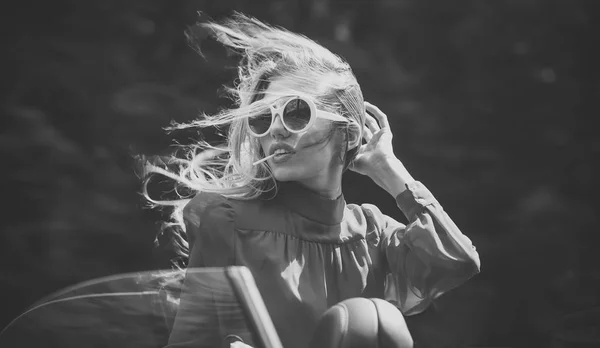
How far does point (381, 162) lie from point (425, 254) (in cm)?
16

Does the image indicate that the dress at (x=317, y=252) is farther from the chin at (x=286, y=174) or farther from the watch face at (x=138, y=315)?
the watch face at (x=138, y=315)

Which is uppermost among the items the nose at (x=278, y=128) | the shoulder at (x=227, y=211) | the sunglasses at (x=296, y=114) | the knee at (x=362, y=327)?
the sunglasses at (x=296, y=114)

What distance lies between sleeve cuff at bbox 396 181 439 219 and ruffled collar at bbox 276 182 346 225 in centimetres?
9

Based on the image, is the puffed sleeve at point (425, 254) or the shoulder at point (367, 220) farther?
the shoulder at point (367, 220)

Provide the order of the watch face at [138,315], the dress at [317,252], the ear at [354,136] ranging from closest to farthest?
the watch face at [138,315], the dress at [317,252], the ear at [354,136]

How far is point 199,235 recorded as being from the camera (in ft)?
3.76

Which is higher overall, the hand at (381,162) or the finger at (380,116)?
the finger at (380,116)

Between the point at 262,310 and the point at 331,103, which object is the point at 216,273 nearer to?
the point at 262,310

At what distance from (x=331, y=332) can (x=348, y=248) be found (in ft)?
0.85

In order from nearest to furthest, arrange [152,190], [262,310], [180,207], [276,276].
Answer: [262,310] < [276,276] < [180,207] < [152,190]

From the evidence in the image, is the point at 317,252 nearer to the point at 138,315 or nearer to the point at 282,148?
the point at 282,148

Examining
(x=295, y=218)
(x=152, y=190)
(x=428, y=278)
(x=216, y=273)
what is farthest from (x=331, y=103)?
(x=152, y=190)

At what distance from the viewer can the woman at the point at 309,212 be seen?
1.13 meters

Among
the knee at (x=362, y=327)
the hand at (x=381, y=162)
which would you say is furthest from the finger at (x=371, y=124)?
the knee at (x=362, y=327)
